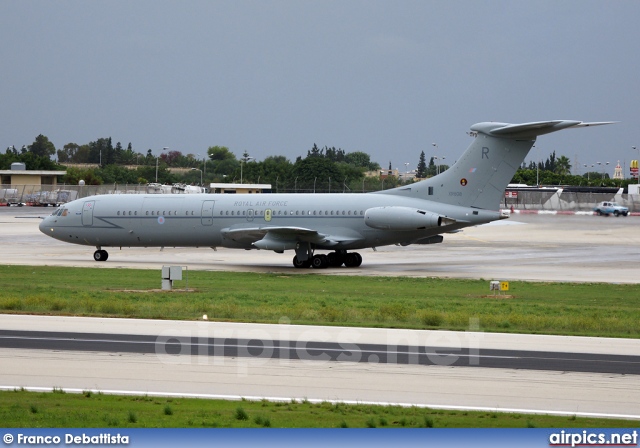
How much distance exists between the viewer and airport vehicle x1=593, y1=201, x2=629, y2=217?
9019 centimetres

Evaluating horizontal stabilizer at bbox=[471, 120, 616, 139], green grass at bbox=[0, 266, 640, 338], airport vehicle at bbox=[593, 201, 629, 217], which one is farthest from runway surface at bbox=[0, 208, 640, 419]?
airport vehicle at bbox=[593, 201, 629, 217]

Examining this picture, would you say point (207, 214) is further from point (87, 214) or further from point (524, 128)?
point (524, 128)

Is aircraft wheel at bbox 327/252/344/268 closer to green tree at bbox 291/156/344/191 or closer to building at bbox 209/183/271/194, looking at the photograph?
building at bbox 209/183/271/194

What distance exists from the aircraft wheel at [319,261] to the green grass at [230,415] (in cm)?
2732

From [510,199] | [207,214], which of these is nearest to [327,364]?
[207,214]

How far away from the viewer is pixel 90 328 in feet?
70.3

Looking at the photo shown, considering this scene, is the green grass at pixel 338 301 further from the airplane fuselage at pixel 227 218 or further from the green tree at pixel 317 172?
the green tree at pixel 317 172

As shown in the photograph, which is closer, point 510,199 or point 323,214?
point 323,214

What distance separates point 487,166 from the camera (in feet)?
126

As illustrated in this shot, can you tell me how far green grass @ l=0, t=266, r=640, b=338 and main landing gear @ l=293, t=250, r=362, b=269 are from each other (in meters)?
3.40

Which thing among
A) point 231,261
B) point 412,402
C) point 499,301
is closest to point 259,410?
point 412,402

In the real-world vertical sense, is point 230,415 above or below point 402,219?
below

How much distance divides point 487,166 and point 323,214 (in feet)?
25.6

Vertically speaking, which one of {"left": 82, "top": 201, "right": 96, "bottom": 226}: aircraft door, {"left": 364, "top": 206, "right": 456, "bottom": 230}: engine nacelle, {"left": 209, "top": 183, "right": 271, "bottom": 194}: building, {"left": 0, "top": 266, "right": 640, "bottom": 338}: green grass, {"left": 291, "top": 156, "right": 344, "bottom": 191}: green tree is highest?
{"left": 291, "top": 156, "right": 344, "bottom": 191}: green tree
